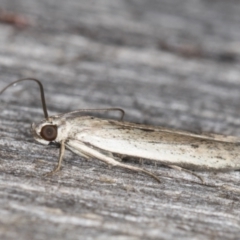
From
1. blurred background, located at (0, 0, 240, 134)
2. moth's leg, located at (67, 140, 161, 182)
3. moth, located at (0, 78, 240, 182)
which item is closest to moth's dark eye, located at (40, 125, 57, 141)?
moth, located at (0, 78, 240, 182)

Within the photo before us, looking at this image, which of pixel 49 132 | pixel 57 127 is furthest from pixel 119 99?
pixel 49 132

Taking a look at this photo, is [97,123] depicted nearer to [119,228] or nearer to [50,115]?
[50,115]

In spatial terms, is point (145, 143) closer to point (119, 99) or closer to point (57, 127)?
point (57, 127)

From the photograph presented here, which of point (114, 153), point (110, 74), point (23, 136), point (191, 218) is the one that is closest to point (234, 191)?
point (191, 218)

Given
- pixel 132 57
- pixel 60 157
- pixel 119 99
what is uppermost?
pixel 132 57

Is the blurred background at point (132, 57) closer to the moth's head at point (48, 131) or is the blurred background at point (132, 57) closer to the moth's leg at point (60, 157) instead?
the moth's head at point (48, 131)

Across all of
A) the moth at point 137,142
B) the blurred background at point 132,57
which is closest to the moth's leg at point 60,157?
the moth at point 137,142
